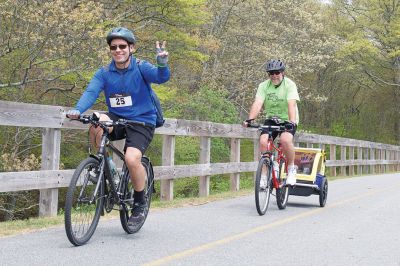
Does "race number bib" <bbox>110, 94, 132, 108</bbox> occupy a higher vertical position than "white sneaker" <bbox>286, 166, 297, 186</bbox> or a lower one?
higher

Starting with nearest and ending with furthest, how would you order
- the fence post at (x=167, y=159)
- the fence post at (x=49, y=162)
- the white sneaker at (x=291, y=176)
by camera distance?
1. the fence post at (x=49, y=162)
2. the white sneaker at (x=291, y=176)
3. the fence post at (x=167, y=159)

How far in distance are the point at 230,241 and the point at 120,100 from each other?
5.94 ft

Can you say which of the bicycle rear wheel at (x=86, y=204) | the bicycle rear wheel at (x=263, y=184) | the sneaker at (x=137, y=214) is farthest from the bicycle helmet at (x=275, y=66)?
the bicycle rear wheel at (x=86, y=204)

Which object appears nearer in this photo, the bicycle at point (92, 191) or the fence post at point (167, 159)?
the bicycle at point (92, 191)

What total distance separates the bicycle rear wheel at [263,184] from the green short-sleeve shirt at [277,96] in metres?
0.82

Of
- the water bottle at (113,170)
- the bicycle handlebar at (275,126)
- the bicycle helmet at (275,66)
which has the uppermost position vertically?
the bicycle helmet at (275,66)

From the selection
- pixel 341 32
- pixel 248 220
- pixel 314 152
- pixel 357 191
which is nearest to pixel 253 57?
pixel 341 32

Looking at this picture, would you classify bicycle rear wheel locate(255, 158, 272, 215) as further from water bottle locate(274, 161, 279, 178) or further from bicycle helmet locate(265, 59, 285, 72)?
bicycle helmet locate(265, 59, 285, 72)

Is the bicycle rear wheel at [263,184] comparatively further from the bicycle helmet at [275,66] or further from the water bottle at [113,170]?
the water bottle at [113,170]

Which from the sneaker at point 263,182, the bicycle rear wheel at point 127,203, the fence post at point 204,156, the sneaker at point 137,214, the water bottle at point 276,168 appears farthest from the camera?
the fence post at point 204,156

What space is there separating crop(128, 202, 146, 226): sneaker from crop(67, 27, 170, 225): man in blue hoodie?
0.04 m

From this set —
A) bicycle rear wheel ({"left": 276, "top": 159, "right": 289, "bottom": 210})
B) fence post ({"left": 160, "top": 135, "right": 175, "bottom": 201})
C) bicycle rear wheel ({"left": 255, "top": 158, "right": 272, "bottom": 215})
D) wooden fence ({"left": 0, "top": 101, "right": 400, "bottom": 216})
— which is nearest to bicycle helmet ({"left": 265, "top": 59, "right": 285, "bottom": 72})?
bicycle rear wheel ({"left": 255, "top": 158, "right": 272, "bottom": 215})

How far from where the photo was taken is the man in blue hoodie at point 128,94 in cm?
548

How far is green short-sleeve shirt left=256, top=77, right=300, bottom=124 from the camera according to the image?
825 cm
